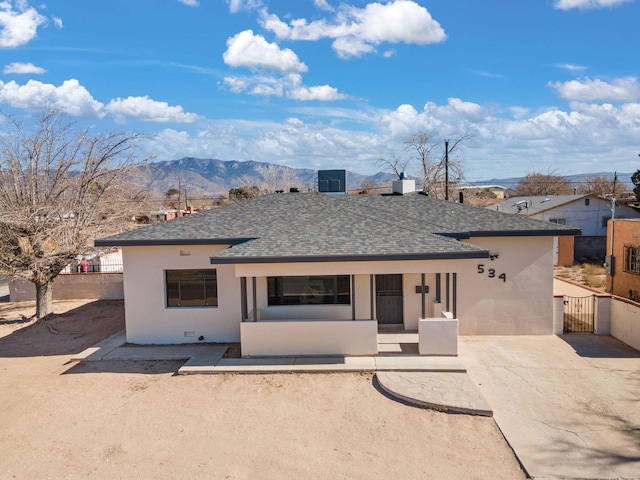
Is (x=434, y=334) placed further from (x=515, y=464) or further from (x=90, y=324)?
(x=90, y=324)

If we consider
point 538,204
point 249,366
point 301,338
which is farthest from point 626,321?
point 538,204

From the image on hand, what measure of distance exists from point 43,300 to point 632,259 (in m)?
21.4

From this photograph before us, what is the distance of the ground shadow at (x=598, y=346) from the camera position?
1139cm

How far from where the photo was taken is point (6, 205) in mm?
15727

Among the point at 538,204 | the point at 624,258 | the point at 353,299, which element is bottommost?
the point at 353,299

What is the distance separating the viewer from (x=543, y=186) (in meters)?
70.9

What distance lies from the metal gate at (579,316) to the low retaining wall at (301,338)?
6.63 metres

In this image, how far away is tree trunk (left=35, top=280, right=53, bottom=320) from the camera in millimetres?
16078

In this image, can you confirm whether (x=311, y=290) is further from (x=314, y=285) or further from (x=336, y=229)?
(x=336, y=229)

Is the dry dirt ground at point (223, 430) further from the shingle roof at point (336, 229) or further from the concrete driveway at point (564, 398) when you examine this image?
the shingle roof at point (336, 229)

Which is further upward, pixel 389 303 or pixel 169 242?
pixel 169 242

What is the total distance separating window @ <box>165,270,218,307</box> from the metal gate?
10.1m

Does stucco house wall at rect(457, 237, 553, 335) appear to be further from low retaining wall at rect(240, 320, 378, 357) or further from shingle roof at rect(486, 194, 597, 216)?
shingle roof at rect(486, 194, 597, 216)

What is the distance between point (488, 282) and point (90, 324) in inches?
508
